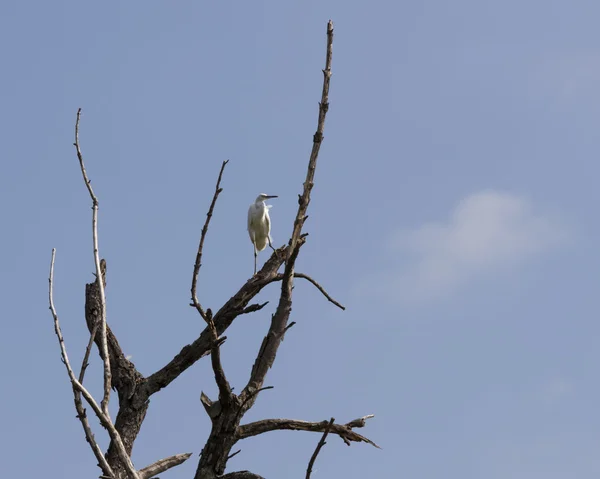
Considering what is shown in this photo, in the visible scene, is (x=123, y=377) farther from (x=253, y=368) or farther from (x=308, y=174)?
(x=308, y=174)

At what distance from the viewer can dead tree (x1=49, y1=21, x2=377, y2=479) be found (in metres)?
3.83

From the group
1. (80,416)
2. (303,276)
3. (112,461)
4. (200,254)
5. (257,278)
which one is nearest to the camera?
(80,416)

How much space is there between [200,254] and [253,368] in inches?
49.6

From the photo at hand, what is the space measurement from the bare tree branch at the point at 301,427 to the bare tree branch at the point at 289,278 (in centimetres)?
51

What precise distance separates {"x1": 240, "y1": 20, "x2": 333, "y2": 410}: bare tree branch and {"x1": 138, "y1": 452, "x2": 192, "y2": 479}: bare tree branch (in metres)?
1.22

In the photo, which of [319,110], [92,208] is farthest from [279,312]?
[92,208]

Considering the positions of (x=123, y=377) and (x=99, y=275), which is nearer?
(x=99, y=275)

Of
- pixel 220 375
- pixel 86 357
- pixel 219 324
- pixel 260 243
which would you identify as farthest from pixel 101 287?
pixel 260 243

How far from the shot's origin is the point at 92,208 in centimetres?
418

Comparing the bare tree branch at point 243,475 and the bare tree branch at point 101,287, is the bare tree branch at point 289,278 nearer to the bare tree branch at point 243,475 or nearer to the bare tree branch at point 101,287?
the bare tree branch at point 243,475

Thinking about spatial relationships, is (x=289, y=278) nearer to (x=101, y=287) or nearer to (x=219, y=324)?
(x=101, y=287)

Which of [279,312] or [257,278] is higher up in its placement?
[257,278]

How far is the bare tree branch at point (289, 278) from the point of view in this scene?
5.41 meters

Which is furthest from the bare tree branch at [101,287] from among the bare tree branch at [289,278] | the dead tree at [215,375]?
the bare tree branch at [289,278]
